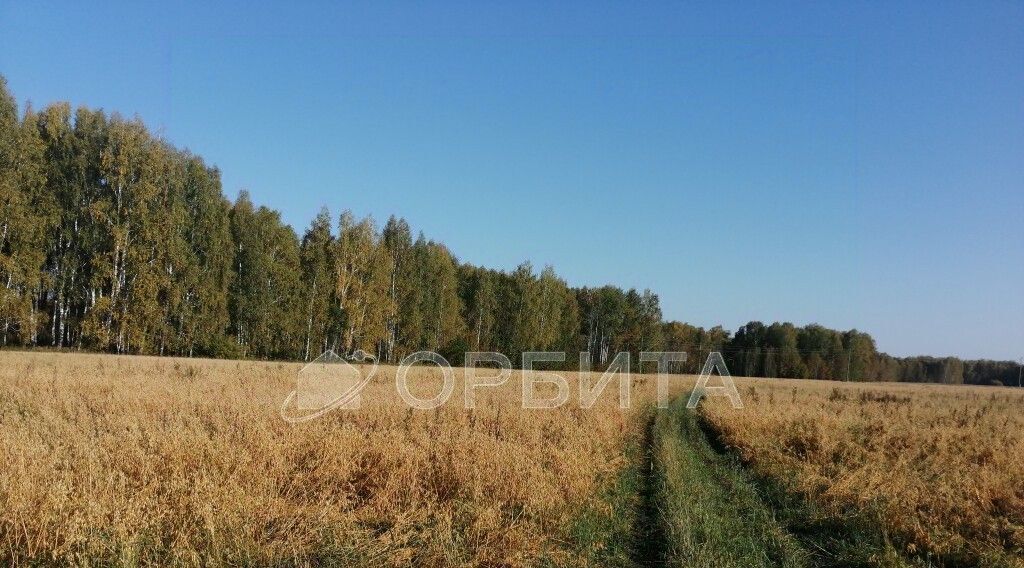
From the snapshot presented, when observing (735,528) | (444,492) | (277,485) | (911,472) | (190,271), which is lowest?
(735,528)

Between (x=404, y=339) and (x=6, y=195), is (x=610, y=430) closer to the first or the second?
(x=6, y=195)

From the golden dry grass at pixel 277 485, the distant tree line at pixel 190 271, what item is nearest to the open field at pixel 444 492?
the golden dry grass at pixel 277 485

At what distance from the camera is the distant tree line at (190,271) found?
111 feet

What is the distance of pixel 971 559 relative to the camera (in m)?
6.63

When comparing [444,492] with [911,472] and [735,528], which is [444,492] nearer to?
[735,528]

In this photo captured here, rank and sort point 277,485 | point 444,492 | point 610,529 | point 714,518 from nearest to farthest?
point 277,485, point 610,529, point 444,492, point 714,518

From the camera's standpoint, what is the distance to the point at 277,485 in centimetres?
682

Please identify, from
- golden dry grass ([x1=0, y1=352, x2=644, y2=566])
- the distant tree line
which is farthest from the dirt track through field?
the distant tree line

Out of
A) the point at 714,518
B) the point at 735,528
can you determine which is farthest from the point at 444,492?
the point at 735,528

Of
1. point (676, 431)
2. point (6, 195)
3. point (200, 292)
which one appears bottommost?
point (676, 431)

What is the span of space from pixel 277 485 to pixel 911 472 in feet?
32.9

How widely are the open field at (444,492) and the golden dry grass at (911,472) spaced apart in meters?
0.04

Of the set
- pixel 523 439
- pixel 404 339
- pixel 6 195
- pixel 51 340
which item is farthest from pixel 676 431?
pixel 404 339

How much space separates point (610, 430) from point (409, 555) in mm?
8311
